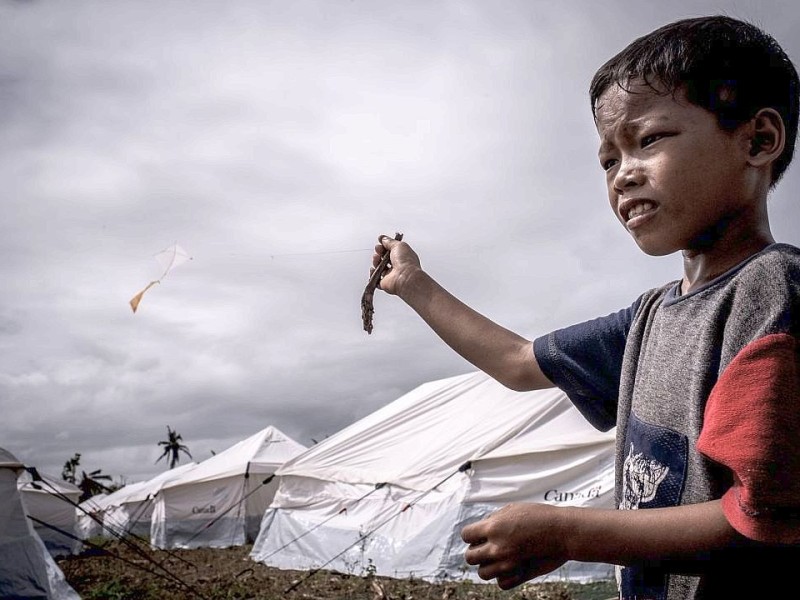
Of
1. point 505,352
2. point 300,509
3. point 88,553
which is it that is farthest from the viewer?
point 88,553

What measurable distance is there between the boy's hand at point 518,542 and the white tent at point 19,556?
25.1 feet

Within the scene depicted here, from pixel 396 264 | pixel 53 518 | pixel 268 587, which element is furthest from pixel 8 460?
pixel 53 518

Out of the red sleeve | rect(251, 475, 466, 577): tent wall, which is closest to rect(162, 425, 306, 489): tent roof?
rect(251, 475, 466, 577): tent wall

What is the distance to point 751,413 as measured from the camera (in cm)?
67

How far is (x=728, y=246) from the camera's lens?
94 cm

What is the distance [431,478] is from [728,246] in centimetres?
887

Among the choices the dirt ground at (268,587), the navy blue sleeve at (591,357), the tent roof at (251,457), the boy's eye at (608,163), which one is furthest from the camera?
the tent roof at (251,457)

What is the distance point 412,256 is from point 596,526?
2.58 feet

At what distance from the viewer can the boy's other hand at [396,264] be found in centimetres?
136

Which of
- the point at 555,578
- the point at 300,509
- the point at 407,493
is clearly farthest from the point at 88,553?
the point at 555,578

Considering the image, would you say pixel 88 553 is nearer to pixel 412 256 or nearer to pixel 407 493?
pixel 407 493

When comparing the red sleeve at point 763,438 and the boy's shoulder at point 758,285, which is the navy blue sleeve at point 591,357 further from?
the red sleeve at point 763,438

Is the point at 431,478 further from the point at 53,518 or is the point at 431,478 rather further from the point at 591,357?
the point at 53,518

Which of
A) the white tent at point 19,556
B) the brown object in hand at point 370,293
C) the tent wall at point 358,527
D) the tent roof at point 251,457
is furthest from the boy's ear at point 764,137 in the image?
the tent roof at point 251,457
